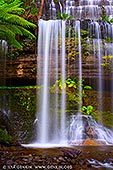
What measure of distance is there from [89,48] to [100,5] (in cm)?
576

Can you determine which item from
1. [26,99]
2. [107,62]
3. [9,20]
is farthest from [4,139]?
[107,62]

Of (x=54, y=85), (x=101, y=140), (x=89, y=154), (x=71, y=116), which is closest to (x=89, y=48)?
(x=54, y=85)

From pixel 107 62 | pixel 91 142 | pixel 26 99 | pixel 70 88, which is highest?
pixel 107 62

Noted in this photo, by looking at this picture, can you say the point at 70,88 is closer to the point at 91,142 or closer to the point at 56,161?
the point at 91,142

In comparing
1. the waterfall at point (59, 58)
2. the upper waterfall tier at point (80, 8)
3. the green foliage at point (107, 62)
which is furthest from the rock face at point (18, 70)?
the upper waterfall tier at point (80, 8)

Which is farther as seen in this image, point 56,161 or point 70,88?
point 70,88

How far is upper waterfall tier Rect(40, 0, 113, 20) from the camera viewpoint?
46.4 feet

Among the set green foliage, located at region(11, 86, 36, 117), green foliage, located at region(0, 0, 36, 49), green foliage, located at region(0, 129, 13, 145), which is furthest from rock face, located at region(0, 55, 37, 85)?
green foliage, located at region(0, 129, 13, 145)

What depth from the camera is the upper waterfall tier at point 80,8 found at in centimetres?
1415

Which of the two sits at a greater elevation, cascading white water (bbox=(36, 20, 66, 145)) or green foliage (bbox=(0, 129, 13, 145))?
cascading white water (bbox=(36, 20, 66, 145))

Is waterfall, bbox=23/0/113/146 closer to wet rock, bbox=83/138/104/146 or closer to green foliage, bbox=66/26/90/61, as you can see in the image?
green foliage, bbox=66/26/90/61

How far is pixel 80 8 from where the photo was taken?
14719mm

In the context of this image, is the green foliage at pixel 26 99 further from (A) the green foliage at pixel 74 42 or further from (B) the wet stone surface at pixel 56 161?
(B) the wet stone surface at pixel 56 161

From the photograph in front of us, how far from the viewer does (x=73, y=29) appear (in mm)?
10344
